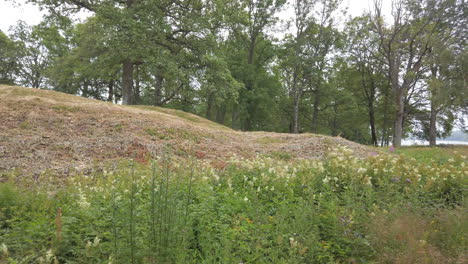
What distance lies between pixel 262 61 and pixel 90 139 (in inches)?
1063

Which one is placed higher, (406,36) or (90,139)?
(406,36)

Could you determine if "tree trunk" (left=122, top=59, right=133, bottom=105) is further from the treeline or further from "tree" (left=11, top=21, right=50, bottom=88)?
"tree" (left=11, top=21, right=50, bottom=88)

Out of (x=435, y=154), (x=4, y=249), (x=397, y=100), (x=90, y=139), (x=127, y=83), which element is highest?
(x=397, y=100)

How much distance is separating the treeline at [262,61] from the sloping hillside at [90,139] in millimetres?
6319

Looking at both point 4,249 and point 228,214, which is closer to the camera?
point 4,249

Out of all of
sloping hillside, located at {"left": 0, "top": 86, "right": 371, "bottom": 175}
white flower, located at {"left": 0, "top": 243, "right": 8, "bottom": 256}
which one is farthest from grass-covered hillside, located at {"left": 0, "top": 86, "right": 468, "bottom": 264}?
sloping hillside, located at {"left": 0, "top": 86, "right": 371, "bottom": 175}

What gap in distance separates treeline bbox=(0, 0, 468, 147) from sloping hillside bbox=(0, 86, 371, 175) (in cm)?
632

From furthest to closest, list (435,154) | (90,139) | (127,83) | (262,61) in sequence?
1. (262,61)
2. (127,83)
3. (435,154)
4. (90,139)

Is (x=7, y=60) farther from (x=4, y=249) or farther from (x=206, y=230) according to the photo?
(x=206, y=230)

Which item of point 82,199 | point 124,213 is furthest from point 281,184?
point 82,199

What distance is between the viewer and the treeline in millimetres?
→ 17859

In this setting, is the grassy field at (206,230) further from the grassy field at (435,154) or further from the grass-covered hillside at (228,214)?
the grassy field at (435,154)

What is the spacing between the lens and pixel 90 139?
8617 mm

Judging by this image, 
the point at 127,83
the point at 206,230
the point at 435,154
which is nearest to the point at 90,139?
the point at 206,230
